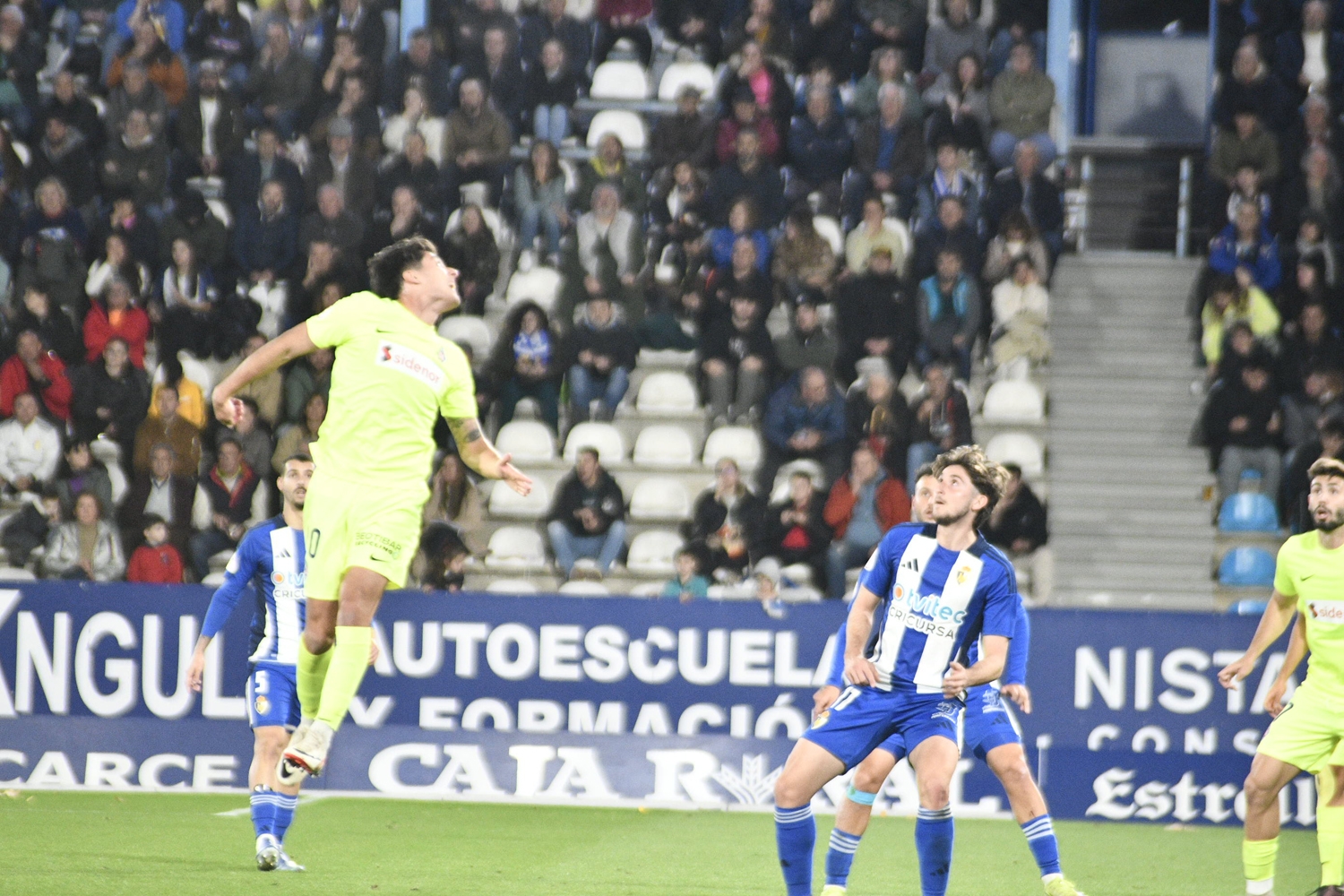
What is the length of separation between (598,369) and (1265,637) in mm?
7067

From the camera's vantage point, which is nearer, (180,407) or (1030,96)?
(180,407)

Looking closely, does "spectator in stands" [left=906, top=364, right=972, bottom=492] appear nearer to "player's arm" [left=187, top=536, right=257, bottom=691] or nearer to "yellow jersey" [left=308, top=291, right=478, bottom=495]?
"player's arm" [left=187, top=536, right=257, bottom=691]

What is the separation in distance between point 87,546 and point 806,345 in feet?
19.3

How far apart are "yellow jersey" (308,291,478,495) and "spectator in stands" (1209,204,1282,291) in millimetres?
9722

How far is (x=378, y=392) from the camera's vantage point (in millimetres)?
6379

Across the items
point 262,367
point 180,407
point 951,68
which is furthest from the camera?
point 951,68

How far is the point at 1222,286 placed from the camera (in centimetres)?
1413

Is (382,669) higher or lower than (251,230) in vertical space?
lower

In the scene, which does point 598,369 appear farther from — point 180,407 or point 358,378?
point 358,378

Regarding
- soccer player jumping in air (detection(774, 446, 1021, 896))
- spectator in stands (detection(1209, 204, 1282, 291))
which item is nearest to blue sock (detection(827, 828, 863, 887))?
soccer player jumping in air (detection(774, 446, 1021, 896))

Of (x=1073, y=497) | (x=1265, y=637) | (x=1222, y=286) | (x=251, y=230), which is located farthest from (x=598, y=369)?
(x=1265, y=637)

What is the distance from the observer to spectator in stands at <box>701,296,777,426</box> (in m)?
13.9

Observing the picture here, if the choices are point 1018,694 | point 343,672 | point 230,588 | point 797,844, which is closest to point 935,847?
point 797,844

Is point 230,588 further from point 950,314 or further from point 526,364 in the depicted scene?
point 950,314
